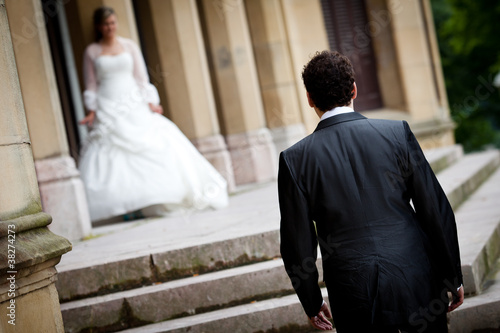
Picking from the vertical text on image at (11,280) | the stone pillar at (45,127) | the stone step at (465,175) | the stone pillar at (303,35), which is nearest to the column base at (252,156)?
the stone pillar at (303,35)

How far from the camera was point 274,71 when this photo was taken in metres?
11.2

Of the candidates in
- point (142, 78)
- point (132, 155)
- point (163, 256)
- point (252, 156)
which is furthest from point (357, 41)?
point (163, 256)

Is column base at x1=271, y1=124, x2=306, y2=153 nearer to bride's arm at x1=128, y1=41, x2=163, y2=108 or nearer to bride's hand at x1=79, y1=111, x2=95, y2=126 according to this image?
bride's arm at x1=128, y1=41, x2=163, y2=108

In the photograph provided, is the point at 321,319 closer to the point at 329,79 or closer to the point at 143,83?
the point at 329,79

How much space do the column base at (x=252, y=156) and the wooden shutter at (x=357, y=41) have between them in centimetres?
390

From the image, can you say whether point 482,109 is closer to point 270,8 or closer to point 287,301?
point 270,8

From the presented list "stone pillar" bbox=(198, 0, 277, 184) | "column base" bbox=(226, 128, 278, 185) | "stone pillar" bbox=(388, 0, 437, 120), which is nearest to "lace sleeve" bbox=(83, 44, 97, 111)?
"stone pillar" bbox=(198, 0, 277, 184)

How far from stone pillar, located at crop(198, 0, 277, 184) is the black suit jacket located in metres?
7.24

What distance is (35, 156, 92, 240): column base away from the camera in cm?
606

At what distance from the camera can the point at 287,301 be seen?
14.1 feet

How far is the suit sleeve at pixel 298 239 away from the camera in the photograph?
Answer: 267 centimetres

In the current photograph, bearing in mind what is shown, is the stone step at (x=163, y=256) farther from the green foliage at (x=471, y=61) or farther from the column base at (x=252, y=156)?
the green foliage at (x=471, y=61)

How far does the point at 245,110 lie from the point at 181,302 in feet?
19.5

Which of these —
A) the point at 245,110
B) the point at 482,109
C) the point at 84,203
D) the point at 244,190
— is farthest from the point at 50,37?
the point at 482,109
